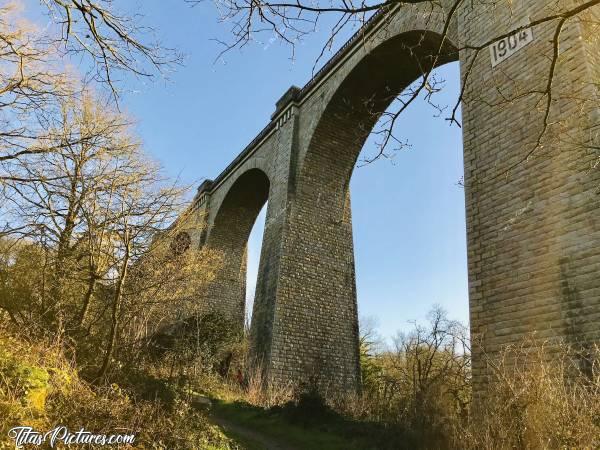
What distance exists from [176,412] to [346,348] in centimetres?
828

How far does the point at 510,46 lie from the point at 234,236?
665 inches

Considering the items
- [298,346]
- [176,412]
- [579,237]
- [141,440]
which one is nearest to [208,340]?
[298,346]

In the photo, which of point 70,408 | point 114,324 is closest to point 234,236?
point 114,324

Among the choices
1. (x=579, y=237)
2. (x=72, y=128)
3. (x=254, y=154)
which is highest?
(x=254, y=154)

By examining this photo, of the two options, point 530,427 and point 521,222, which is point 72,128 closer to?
point 521,222

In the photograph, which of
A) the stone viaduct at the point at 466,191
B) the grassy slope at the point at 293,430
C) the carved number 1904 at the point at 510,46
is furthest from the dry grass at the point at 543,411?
the carved number 1904 at the point at 510,46

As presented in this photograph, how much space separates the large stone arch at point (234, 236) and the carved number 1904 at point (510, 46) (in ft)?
44.5

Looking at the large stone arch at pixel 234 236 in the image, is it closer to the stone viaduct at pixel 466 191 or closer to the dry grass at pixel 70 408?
the stone viaduct at pixel 466 191

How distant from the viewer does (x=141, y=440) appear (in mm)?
4645

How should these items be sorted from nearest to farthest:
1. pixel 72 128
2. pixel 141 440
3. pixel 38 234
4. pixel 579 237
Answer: pixel 141 440 → pixel 579 237 → pixel 38 234 → pixel 72 128

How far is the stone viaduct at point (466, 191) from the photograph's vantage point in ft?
18.1

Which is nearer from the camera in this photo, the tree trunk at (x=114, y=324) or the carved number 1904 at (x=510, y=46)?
the tree trunk at (x=114, y=324)

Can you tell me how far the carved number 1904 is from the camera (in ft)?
22.5

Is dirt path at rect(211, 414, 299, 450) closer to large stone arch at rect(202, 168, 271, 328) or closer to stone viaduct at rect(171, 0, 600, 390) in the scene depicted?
stone viaduct at rect(171, 0, 600, 390)
